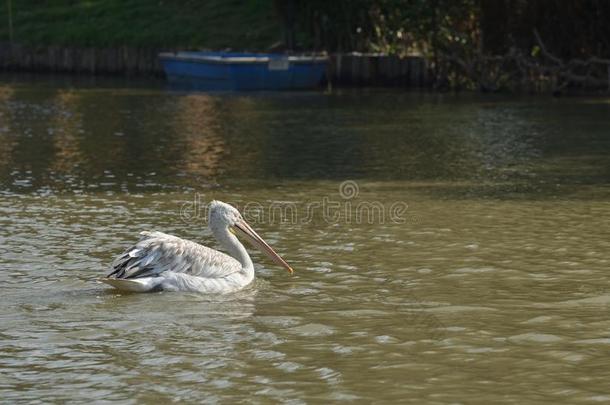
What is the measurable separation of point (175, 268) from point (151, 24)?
43.8m

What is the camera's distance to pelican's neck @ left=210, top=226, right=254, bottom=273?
12.6 meters

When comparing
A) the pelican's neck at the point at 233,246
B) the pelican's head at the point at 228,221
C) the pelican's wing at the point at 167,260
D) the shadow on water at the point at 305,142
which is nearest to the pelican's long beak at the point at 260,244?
the pelican's head at the point at 228,221

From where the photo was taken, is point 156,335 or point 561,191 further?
point 561,191

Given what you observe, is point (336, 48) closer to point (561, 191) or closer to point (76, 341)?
point (561, 191)

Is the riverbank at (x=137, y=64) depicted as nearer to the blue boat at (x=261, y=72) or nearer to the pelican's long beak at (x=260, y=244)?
the blue boat at (x=261, y=72)

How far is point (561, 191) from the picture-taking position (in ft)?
60.7

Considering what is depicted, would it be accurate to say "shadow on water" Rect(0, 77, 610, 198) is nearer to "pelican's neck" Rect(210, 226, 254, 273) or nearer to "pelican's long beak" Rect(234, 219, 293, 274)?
"pelican's long beak" Rect(234, 219, 293, 274)

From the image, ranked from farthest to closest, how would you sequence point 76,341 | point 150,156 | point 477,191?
1. point 150,156
2. point 477,191
3. point 76,341

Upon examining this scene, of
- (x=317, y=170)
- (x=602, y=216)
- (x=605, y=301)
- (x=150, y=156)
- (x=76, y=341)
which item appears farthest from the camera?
(x=150, y=156)

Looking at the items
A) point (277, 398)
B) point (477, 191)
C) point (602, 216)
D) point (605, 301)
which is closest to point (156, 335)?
point (277, 398)

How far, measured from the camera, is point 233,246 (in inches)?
504

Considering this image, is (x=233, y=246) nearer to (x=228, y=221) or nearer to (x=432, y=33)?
(x=228, y=221)

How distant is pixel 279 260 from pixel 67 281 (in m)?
2.02

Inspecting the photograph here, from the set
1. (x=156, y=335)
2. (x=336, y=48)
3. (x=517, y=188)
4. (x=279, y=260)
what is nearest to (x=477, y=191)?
(x=517, y=188)
